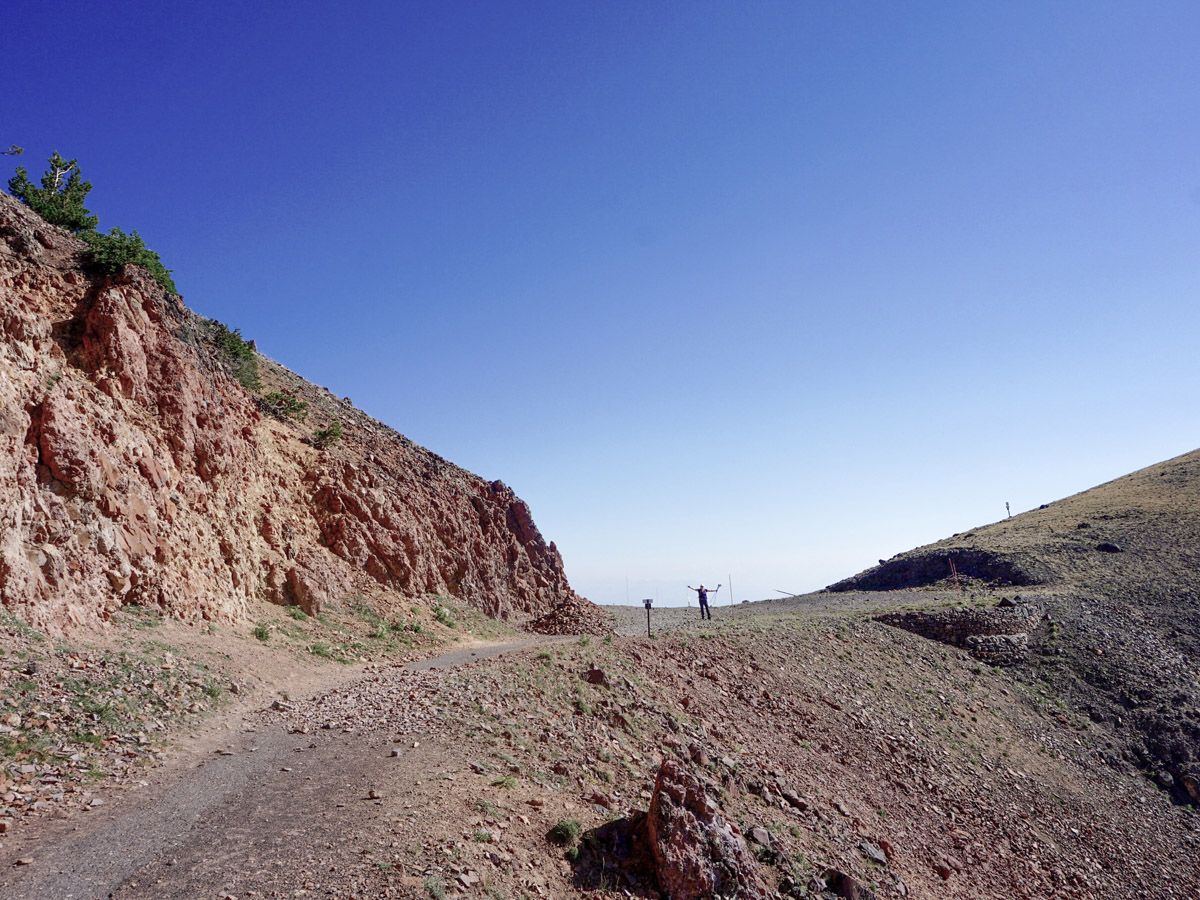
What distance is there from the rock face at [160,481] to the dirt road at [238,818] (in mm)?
5909

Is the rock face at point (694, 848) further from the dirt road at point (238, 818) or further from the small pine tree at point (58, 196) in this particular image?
the small pine tree at point (58, 196)

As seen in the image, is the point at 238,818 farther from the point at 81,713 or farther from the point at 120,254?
the point at 120,254

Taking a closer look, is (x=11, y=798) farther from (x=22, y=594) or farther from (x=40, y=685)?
(x=22, y=594)

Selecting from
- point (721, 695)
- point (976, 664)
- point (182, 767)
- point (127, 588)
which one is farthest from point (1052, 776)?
point (127, 588)

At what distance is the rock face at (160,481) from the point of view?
14.1 m

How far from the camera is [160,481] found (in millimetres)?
17766

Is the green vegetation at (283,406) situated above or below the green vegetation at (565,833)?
above

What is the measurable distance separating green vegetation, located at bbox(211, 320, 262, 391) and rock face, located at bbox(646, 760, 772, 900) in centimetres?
2410

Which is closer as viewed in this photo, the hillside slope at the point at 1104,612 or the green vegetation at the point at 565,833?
the green vegetation at the point at 565,833

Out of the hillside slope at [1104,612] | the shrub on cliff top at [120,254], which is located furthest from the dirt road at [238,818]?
the hillside slope at [1104,612]

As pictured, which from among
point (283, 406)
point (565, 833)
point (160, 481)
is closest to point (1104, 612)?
point (565, 833)

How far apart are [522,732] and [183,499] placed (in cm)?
1317

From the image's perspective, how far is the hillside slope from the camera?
23.5 m

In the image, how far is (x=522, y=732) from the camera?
12.3 meters
